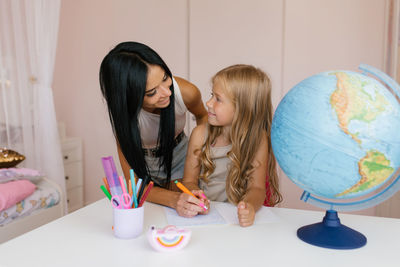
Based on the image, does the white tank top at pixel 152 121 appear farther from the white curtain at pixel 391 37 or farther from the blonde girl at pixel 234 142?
the white curtain at pixel 391 37

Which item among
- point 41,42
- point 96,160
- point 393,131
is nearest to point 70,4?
point 41,42

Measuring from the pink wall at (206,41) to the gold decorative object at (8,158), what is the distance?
1236 millimetres

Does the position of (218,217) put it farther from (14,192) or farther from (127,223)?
(14,192)

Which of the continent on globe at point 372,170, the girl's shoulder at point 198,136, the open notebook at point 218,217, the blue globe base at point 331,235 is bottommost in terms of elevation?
the open notebook at point 218,217

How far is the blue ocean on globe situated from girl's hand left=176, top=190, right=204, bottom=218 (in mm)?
310

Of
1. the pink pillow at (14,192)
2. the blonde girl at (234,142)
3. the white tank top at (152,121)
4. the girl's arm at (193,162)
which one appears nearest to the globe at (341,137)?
the blonde girl at (234,142)

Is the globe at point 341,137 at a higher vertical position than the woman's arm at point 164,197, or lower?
higher

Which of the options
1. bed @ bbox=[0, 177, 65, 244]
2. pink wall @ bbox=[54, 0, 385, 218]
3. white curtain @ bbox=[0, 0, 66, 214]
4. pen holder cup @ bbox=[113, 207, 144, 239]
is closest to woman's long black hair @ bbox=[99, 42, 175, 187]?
pen holder cup @ bbox=[113, 207, 144, 239]

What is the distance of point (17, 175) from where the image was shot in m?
1.88

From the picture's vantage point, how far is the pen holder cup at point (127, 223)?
82 cm

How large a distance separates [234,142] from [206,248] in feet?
1.80

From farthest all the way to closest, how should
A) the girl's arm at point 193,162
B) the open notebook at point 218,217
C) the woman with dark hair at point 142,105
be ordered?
the girl's arm at point 193,162 < the woman with dark hair at point 142,105 < the open notebook at point 218,217

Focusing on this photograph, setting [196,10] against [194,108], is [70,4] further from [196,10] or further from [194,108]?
[194,108]

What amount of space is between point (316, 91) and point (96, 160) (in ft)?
9.07
